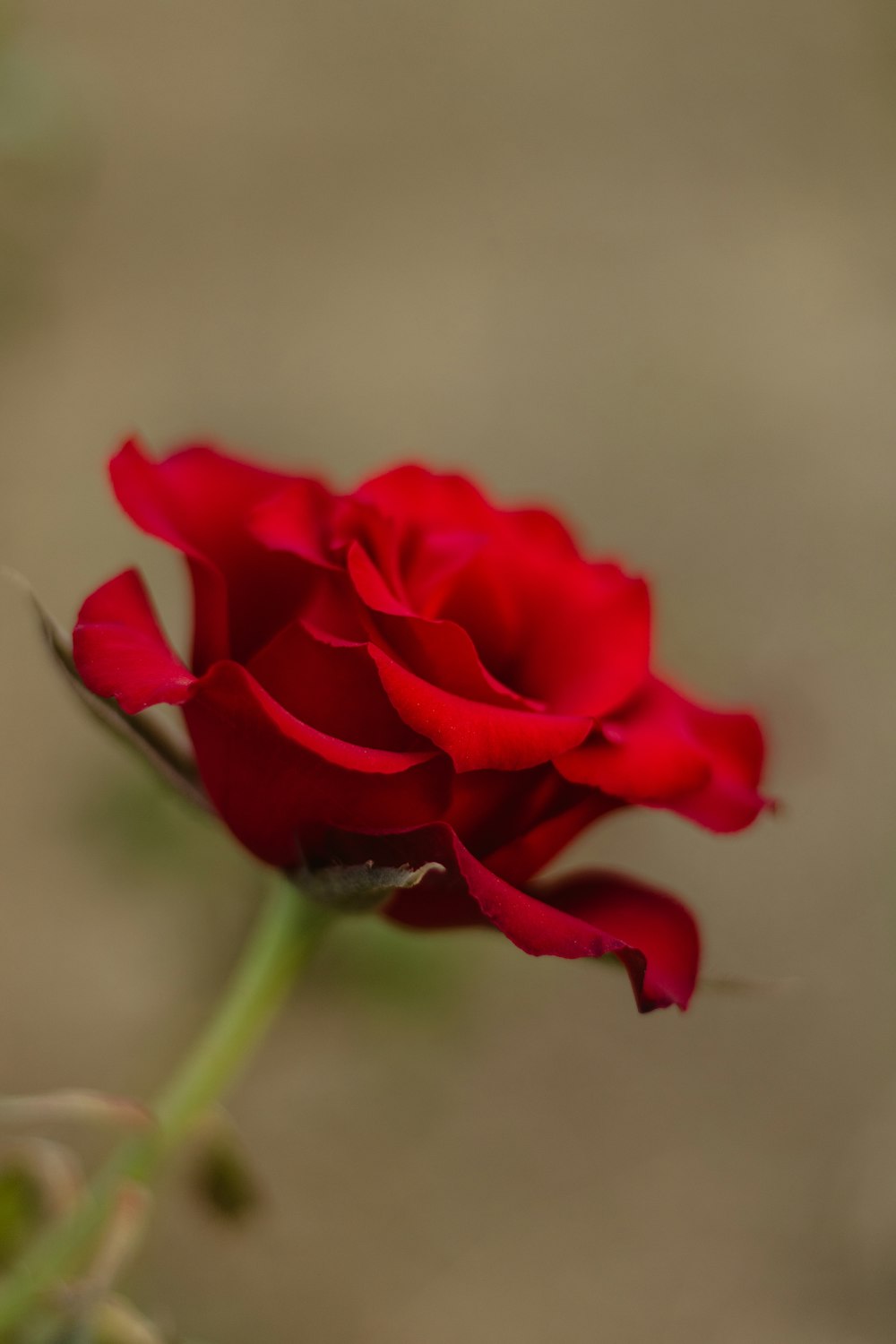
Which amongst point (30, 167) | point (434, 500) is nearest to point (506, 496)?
point (30, 167)

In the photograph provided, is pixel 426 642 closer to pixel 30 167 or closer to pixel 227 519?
pixel 227 519

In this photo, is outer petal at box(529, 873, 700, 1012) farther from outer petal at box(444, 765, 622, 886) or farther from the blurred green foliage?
the blurred green foliage

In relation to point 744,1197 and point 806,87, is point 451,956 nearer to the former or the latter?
point 744,1197

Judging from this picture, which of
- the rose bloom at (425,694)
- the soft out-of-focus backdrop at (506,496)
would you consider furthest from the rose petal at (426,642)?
the soft out-of-focus backdrop at (506,496)

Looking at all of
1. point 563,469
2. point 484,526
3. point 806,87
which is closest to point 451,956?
point 484,526

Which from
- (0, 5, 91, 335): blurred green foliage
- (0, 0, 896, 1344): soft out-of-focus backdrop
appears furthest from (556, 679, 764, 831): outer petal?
(0, 5, 91, 335): blurred green foliage

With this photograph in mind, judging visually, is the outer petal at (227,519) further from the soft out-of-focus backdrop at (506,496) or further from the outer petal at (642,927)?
the soft out-of-focus backdrop at (506,496)
